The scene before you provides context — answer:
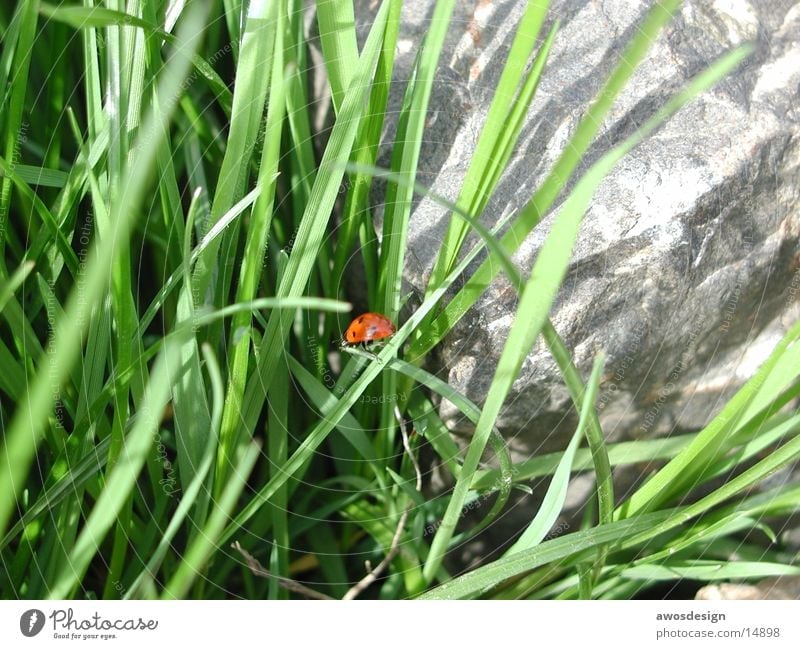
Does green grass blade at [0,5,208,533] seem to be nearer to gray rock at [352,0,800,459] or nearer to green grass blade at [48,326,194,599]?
green grass blade at [48,326,194,599]

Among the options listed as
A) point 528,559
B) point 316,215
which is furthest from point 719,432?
point 316,215

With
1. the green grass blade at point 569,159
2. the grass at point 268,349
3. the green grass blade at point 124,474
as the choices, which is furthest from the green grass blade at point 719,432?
the green grass blade at point 124,474

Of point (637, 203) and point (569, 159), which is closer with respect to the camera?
point (569, 159)

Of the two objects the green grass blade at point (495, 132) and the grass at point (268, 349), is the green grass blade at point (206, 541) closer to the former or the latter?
the grass at point (268, 349)

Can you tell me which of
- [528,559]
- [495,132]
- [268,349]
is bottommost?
[528,559]

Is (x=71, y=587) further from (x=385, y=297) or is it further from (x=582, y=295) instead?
(x=582, y=295)

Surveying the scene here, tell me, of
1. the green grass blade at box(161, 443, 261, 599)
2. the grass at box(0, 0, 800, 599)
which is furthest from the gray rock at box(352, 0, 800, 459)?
the green grass blade at box(161, 443, 261, 599)

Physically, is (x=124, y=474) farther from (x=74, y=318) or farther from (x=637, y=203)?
Answer: (x=637, y=203)

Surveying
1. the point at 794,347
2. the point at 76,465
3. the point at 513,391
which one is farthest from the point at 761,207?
the point at 76,465
